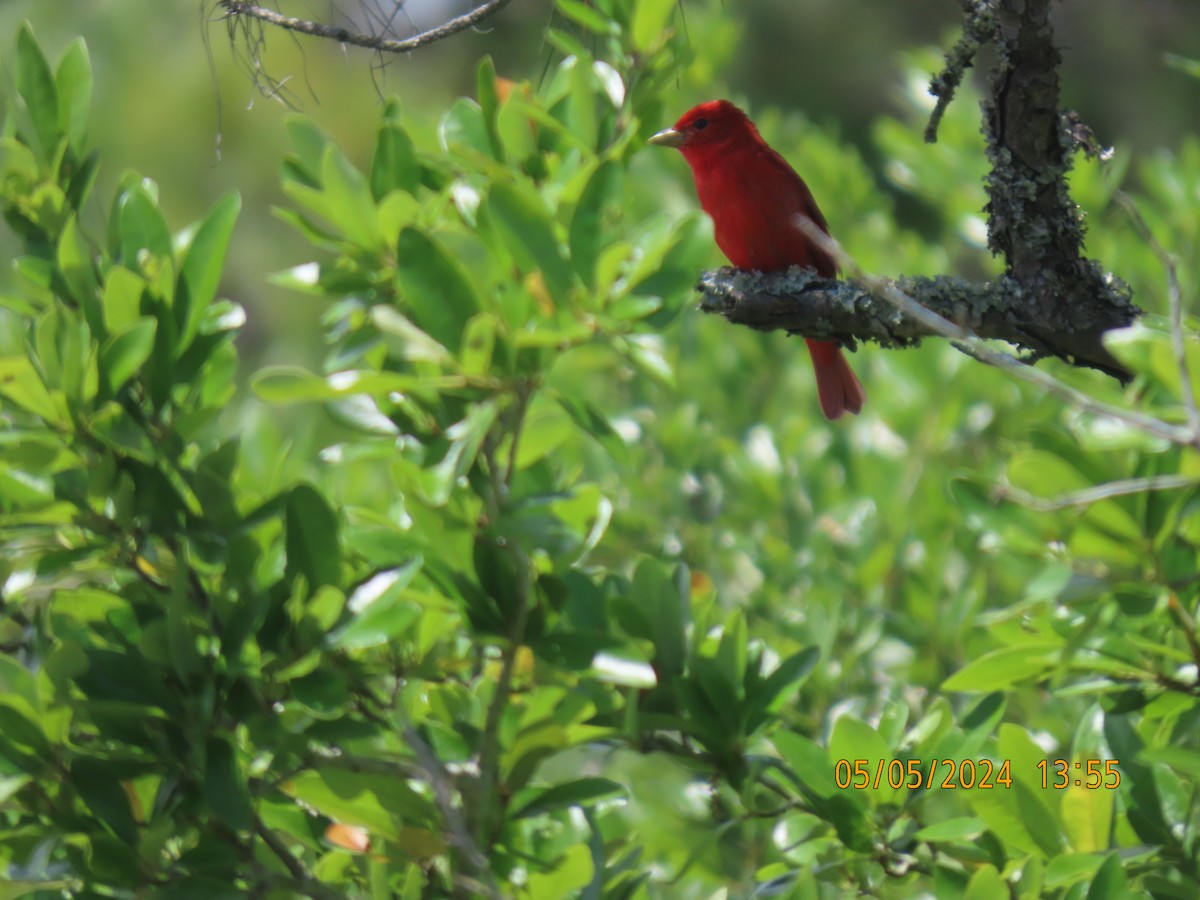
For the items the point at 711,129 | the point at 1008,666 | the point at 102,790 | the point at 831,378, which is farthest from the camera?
the point at 711,129

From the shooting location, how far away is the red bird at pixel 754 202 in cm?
370

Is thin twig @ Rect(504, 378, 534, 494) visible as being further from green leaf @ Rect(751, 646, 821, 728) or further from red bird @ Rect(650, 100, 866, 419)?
red bird @ Rect(650, 100, 866, 419)

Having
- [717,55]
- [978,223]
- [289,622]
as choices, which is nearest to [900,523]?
[978,223]

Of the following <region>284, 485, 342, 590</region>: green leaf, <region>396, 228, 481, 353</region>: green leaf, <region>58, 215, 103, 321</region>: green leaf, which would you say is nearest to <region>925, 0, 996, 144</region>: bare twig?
<region>396, 228, 481, 353</region>: green leaf

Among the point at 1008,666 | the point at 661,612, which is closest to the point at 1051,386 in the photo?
the point at 1008,666

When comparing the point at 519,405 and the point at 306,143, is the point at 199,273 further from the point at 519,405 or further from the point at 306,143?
the point at 519,405

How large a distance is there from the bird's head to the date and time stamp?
96.8 inches

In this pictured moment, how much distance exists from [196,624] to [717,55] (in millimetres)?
3395

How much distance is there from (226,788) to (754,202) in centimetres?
256

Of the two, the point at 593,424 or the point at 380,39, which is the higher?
the point at 380,39

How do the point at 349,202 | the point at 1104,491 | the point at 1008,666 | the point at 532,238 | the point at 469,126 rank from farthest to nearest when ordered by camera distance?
the point at 469,126, the point at 1008,666, the point at 349,202, the point at 532,238, the point at 1104,491

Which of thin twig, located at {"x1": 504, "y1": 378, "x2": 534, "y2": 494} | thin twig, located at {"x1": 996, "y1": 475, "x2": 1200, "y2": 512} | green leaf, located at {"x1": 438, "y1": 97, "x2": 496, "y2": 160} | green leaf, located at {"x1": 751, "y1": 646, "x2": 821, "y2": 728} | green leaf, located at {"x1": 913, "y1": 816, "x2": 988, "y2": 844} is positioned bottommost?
green leaf, located at {"x1": 913, "y1": 816, "x2": 988, "y2": 844}
